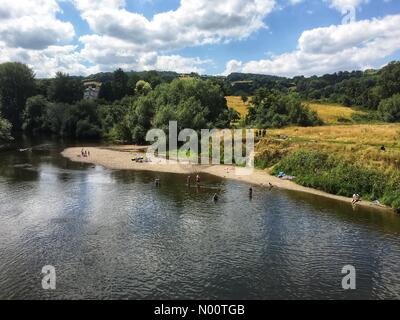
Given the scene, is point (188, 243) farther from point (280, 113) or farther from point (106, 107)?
point (106, 107)

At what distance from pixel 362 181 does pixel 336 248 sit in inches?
919

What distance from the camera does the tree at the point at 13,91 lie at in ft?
531

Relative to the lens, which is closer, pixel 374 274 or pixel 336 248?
pixel 374 274

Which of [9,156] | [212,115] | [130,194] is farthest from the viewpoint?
[212,115]

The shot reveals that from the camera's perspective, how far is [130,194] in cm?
5900

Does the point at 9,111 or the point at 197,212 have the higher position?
the point at 9,111

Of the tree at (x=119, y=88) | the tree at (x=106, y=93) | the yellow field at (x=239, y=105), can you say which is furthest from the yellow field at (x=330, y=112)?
the tree at (x=106, y=93)

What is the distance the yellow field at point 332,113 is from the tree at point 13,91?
11136 cm

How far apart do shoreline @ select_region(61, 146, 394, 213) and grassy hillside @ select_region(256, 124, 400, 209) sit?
2162 mm

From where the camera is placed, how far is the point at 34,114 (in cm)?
Answer: 15500

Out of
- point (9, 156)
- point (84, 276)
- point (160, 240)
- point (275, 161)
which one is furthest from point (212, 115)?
point (84, 276)

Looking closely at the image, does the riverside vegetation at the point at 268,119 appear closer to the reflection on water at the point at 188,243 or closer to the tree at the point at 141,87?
the tree at the point at 141,87

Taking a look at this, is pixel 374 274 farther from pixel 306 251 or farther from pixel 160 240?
pixel 160 240

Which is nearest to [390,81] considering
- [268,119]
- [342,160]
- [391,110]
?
[391,110]
